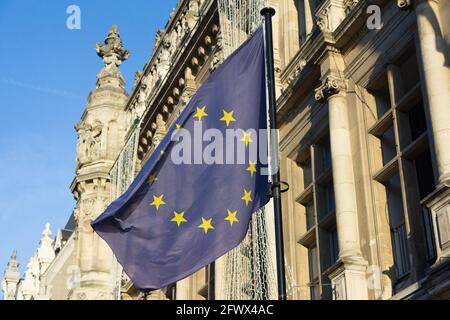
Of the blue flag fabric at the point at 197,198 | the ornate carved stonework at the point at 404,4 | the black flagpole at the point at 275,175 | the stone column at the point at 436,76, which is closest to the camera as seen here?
the black flagpole at the point at 275,175

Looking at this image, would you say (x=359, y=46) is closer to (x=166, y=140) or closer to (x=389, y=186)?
(x=389, y=186)

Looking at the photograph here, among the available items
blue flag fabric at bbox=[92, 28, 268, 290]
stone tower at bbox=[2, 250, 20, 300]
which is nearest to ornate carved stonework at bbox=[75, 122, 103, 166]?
blue flag fabric at bbox=[92, 28, 268, 290]

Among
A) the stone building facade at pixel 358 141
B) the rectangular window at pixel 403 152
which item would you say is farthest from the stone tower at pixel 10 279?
the rectangular window at pixel 403 152

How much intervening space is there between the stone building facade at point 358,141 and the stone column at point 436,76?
0.02 m

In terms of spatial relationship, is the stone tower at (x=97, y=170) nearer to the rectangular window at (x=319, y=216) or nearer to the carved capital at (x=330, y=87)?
the rectangular window at (x=319, y=216)

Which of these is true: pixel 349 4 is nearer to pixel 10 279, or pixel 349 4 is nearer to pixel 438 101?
pixel 438 101

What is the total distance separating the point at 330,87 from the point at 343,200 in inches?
106

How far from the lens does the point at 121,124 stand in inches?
1532

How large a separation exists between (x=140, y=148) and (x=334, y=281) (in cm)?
1741

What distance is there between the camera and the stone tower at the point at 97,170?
36438 mm

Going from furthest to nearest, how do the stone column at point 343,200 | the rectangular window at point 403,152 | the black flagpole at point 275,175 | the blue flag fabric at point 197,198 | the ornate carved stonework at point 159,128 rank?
the ornate carved stonework at point 159,128 < the stone column at point 343,200 < the rectangular window at point 403,152 < the blue flag fabric at point 197,198 < the black flagpole at point 275,175

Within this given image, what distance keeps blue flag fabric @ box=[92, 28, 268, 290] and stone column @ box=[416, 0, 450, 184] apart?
2.84 m

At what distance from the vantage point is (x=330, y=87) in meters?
18.5
